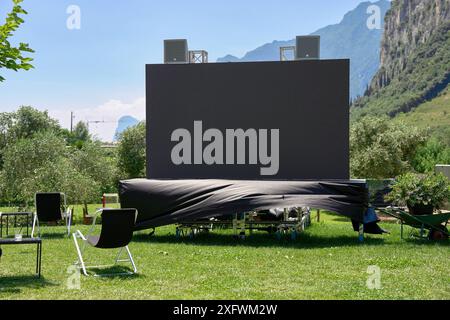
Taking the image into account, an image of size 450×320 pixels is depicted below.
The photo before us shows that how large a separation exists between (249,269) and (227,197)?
12.0ft

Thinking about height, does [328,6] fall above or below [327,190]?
above

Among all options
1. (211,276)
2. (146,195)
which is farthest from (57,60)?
(211,276)

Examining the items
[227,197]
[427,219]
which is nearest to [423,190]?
[427,219]

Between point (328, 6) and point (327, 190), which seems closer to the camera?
point (327, 190)

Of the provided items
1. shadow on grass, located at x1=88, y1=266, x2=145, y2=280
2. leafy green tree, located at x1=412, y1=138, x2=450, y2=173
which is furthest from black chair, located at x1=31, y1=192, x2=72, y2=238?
leafy green tree, located at x1=412, y1=138, x2=450, y2=173

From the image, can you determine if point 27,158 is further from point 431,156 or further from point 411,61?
point 411,61

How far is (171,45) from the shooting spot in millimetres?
16281

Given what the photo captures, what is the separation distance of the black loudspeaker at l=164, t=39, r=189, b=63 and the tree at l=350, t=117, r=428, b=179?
577 inches

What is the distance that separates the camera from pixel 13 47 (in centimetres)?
768

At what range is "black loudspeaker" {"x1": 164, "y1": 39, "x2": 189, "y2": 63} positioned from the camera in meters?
16.1

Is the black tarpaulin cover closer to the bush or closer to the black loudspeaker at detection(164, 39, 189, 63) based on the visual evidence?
the bush

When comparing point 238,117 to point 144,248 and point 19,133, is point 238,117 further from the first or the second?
point 19,133

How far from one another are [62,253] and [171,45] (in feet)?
26.0

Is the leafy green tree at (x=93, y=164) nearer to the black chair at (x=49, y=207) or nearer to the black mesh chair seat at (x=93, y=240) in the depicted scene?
the black chair at (x=49, y=207)
